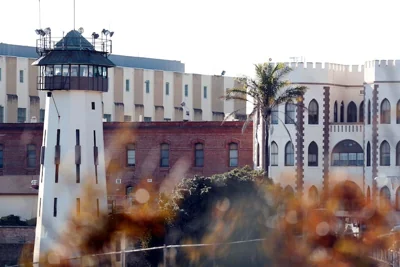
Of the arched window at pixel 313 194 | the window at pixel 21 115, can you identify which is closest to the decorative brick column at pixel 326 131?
the arched window at pixel 313 194

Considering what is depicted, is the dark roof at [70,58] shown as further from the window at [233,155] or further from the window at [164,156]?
the window at [164,156]

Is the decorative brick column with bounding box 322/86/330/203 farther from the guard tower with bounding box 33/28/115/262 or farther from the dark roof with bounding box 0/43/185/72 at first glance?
the dark roof with bounding box 0/43/185/72

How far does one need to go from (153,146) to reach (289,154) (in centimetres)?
1079

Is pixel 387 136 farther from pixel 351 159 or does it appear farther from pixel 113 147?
pixel 113 147

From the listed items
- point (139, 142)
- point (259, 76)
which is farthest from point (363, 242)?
point (139, 142)

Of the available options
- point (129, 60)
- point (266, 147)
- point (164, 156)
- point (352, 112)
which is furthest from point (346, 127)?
point (129, 60)

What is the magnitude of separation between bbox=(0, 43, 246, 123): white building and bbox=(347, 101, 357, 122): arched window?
61.6 ft

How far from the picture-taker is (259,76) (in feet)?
220

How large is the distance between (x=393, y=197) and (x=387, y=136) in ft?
10.5

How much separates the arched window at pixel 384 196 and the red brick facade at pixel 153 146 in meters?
10.4

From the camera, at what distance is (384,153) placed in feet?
230

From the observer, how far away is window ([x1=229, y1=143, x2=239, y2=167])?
256ft

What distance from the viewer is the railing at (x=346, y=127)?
72.0 meters

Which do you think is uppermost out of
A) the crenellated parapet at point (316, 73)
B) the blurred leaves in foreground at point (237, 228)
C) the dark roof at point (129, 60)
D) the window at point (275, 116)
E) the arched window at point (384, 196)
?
the dark roof at point (129, 60)
